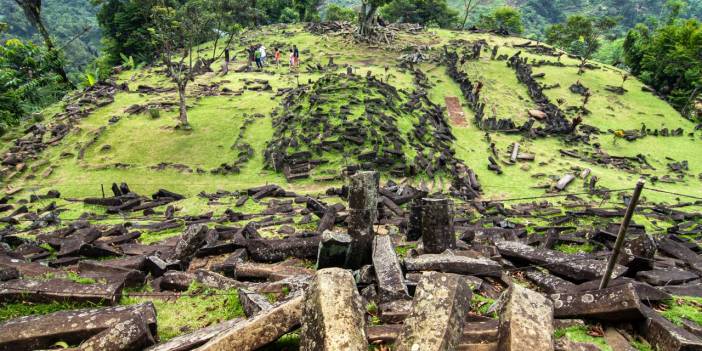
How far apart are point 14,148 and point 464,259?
74.7 feet

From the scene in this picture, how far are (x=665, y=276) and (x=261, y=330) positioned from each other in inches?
272

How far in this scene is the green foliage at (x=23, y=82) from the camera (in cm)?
1862

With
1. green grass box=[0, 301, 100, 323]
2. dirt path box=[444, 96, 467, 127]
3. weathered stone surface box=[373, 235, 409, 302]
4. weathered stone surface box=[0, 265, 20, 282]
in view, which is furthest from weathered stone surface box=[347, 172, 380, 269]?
dirt path box=[444, 96, 467, 127]

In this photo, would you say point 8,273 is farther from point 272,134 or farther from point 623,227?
point 272,134

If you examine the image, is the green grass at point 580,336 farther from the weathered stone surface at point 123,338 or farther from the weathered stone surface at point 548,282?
the weathered stone surface at point 123,338

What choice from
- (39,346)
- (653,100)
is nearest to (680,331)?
(39,346)

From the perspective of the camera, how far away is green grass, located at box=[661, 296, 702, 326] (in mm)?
4777

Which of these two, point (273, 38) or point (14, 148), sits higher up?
point (273, 38)

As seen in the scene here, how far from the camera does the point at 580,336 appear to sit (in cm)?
420

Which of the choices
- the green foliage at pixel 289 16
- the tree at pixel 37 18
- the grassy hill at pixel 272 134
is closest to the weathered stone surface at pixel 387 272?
the grassy hill at pixel 272 134

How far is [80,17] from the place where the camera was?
84438 mm

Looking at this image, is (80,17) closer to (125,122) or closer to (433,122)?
(125,122)

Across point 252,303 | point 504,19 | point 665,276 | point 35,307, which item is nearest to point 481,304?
point 252,303

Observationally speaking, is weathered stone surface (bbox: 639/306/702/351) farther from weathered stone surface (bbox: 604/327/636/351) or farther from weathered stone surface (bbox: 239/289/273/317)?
weathered stone surface (bbox: 239/289/273/317)
